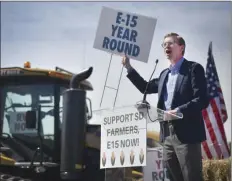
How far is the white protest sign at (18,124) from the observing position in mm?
5645

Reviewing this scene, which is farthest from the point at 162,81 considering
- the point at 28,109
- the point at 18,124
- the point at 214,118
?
the point at 18,124

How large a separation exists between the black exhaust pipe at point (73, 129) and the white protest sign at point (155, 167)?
1021 millimetres

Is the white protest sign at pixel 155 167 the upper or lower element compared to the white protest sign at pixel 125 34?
lower

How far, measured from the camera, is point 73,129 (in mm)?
3057

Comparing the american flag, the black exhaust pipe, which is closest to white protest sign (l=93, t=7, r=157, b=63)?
the american flag

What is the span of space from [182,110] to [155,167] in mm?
584

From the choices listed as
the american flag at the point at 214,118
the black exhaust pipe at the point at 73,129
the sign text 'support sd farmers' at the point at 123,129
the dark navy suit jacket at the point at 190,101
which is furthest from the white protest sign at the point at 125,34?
the black exhaust pipe at the point at 73,129

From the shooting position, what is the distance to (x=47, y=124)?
571cm

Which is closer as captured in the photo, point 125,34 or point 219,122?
point 125,34

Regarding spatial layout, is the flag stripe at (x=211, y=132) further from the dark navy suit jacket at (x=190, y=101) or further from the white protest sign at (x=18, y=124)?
the white protest sign at (x=18, y=124)

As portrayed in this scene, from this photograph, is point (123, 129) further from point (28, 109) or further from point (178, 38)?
point (28, 109)

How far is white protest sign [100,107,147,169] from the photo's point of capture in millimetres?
3973

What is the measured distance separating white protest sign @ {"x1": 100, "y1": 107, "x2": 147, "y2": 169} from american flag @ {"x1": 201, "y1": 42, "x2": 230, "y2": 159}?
1.00 m

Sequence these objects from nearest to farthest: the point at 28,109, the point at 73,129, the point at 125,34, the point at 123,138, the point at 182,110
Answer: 1. the point at 73,129
2. the point at 182,110
3. the point at 123,138
4. the point at 125,34
5. the point at 28,109
